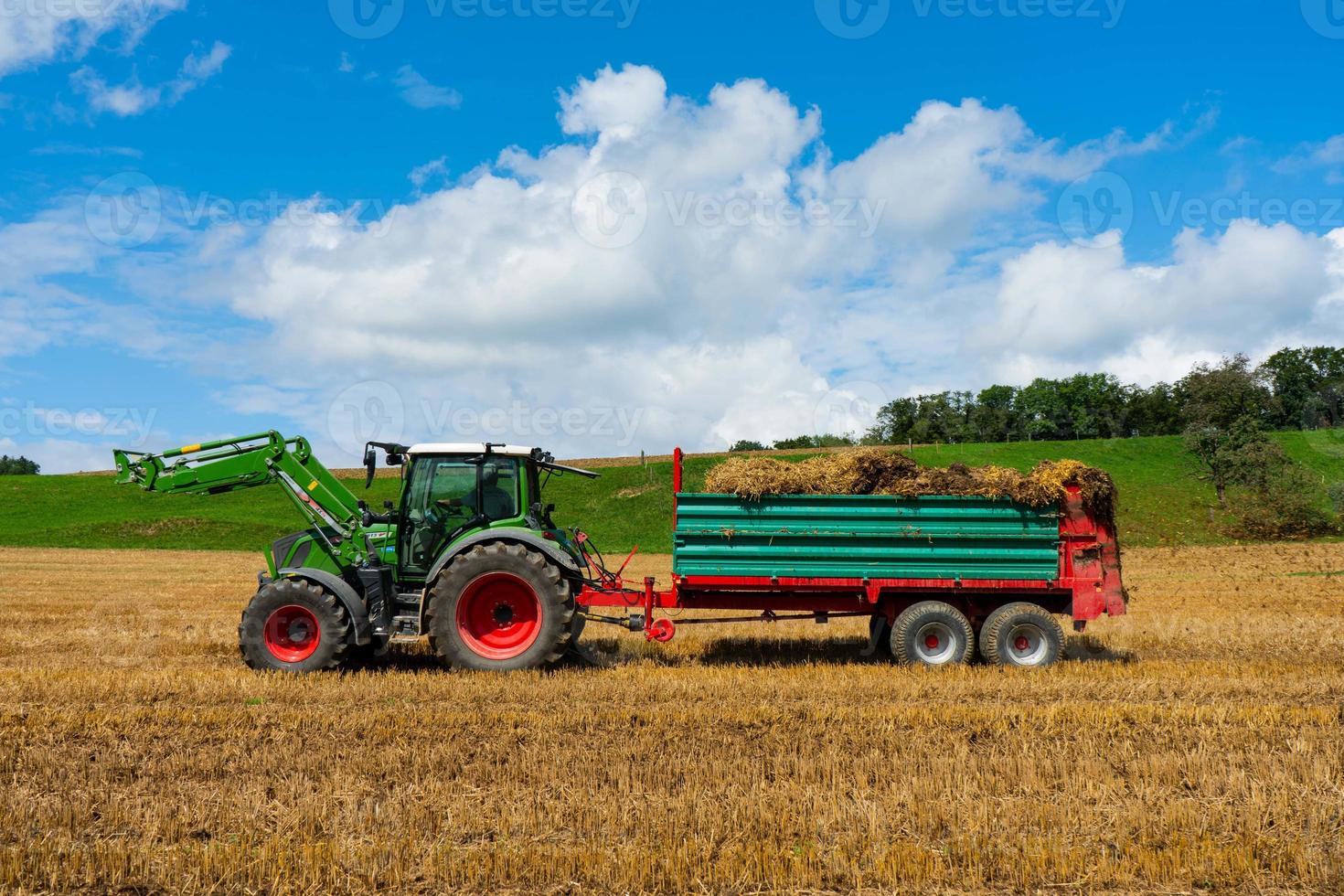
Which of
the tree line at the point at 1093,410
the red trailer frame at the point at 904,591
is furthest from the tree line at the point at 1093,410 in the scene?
the red trailer frame at the point at 904,591

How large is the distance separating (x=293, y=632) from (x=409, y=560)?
136cm

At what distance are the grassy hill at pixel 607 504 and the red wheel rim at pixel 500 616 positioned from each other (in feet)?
88.3

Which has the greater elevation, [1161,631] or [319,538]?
[319,538]

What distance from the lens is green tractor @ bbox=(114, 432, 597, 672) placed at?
9.30 meters

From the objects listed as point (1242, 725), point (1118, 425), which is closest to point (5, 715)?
point (1242, 725)

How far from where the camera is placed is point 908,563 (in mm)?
9664

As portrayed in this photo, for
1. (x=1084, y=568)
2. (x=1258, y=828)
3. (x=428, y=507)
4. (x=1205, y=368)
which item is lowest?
(x=1258, y=828)

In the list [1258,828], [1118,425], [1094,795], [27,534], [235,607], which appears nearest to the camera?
[1258,828]

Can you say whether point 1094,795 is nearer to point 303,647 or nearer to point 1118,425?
point 303,647

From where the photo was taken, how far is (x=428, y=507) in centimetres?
983

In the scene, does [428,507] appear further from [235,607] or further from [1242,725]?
[235,607]

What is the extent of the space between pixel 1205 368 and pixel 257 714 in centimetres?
4851

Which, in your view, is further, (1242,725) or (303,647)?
(303,647)

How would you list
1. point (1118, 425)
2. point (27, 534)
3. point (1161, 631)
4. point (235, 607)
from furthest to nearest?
point (1118, 425), point (27, 534), point (235, 607), point (1161, 631)
